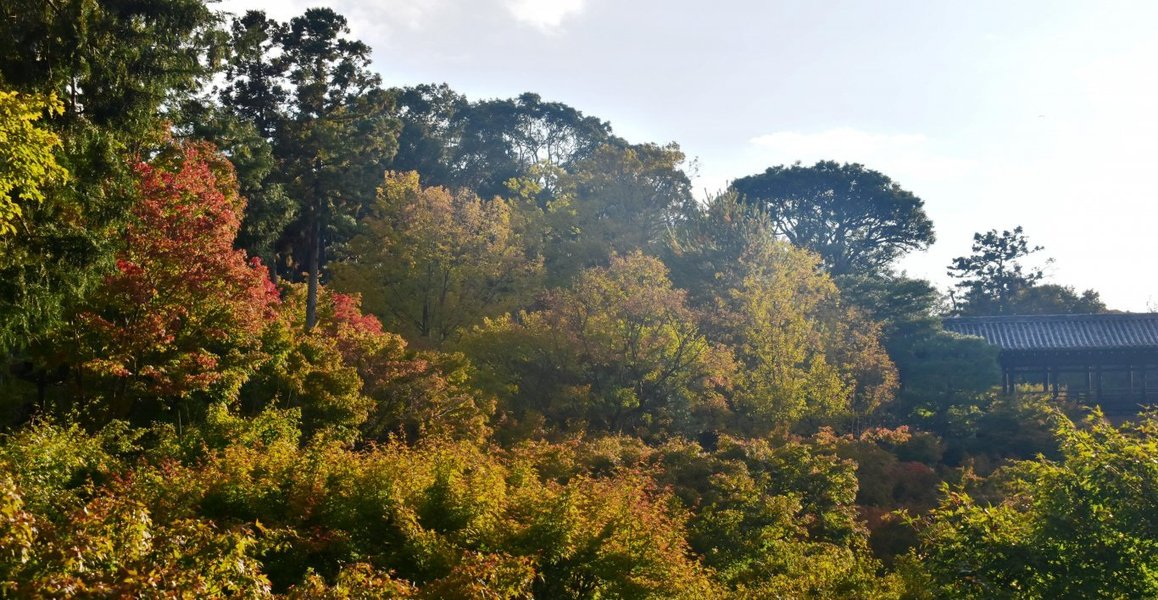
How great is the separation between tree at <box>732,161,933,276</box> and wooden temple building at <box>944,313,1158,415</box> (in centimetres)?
1600

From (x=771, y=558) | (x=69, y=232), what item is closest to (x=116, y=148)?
(x=69, y=232)

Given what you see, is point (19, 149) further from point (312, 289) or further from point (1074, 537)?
point (1074, 537)

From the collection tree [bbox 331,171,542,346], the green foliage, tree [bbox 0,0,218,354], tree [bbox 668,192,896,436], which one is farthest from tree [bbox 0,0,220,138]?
tree [bbox 668,192,896,436]

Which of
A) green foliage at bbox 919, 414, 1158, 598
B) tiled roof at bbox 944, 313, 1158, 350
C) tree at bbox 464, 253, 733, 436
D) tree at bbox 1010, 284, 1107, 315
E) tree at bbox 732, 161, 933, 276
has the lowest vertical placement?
green foliage at bbox 919, 414, 1158, 598

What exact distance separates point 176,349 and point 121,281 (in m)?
1.52

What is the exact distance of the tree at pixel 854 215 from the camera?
61.3 m

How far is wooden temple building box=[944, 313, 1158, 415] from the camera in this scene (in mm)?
43906

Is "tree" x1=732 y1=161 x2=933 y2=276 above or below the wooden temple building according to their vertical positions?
above

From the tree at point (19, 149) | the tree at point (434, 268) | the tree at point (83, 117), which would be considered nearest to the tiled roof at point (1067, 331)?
the tree at point (434, 268)

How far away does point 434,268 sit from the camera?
32.7 metres

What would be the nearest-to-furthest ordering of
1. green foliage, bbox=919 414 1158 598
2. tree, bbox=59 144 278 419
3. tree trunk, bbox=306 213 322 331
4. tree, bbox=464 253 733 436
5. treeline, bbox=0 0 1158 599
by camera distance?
treeline, bbox=0 0 1158 599 < green foliage, bbox=919 414 1158 598 < tree, bbox=59 144 278 419 < tree trunk, bbox=306 213 322 331 < tree, bbox=464 253 733 436

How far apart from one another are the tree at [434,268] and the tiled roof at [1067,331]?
23.2m

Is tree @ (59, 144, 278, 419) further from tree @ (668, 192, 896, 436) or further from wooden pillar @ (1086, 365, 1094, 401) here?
wooden pillar @ (1086, 365, 1094, 401)

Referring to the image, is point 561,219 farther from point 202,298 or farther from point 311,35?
point 202,298
